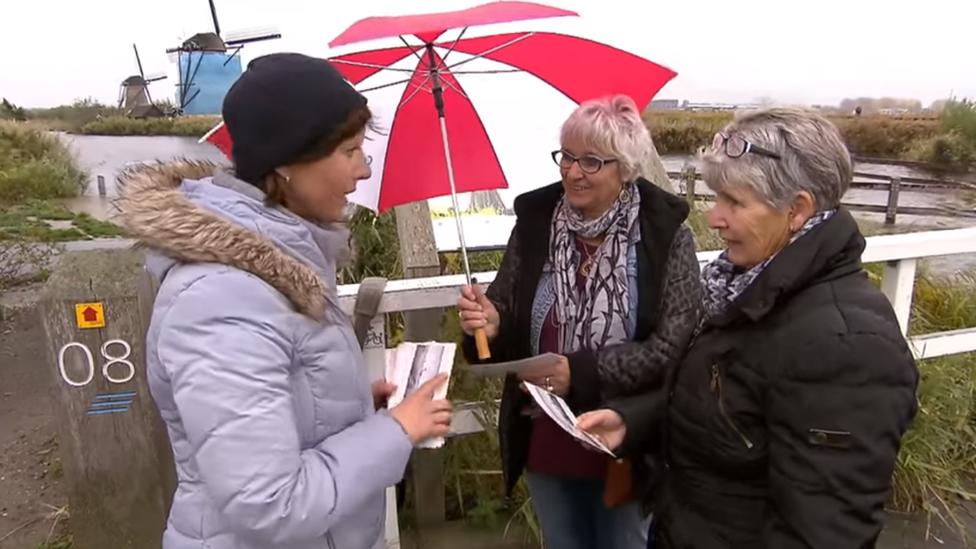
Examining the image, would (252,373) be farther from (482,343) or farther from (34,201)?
(34,201)

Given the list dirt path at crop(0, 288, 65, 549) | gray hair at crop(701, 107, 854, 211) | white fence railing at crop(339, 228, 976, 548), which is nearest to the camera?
gray hair at crop(701, 107, 854, 211)

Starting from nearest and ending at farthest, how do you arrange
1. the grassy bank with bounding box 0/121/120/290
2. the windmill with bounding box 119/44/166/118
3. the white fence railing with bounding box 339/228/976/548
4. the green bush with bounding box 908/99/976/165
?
the white fence railing with bounding box 339/228/976/548 < the grassy bank with bounding box 0/121/120/290 < the windmill with bounding box 119/44/166/118 < the green bush with bounding box 908/99/976/165

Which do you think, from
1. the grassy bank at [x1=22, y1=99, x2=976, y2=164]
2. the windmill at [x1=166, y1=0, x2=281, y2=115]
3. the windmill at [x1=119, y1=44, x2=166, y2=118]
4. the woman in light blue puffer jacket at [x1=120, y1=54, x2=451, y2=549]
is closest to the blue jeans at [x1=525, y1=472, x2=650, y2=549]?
the woman in light blue puffer jacket at [x1=120, y1=54, x2=451, y2=549]

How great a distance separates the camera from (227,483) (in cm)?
106

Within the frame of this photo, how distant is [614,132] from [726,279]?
0.54 metres

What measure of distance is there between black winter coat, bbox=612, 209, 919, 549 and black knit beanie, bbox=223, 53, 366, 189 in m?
0.84

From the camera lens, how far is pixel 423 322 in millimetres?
2330

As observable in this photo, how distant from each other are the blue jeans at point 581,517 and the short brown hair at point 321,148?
1.17 m

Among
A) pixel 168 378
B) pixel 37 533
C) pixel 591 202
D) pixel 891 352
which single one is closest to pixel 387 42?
pixel 591 202

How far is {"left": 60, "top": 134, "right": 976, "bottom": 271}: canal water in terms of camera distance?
1682 millimetres

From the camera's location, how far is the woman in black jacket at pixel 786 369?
1174 millimetres

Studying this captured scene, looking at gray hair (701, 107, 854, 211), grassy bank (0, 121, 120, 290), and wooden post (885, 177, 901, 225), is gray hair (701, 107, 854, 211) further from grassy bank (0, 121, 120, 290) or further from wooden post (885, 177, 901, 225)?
wooden post (885, 177, 901, 225)

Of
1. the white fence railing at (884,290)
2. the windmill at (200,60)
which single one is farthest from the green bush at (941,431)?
the windmill at (200,60)

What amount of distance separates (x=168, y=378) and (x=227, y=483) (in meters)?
0.24
